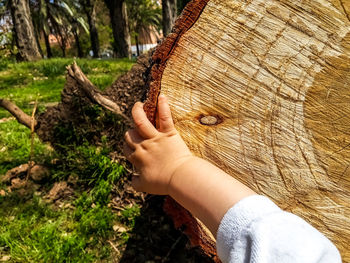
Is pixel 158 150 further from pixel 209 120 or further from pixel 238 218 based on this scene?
pixel 238 218

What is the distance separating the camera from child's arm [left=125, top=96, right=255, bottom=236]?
806 millimetres

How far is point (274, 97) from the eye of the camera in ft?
3.26

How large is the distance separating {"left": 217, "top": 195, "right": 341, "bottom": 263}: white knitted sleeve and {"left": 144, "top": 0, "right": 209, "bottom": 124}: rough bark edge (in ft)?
1.71

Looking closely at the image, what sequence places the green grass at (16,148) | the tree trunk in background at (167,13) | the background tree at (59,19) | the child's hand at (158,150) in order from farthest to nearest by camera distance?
1. the background tree at (59,19)
2. the tree trunk in background at (167,13)
3. the green grass at (16,148)
4. the child's hand at (158,150)

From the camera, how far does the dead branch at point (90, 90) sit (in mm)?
2332

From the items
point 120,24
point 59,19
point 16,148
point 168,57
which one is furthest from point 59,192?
point 59,19

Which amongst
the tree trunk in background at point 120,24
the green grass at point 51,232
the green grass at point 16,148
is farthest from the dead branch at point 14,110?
the tree trunk in background at point 120,24

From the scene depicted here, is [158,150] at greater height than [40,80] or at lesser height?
greater

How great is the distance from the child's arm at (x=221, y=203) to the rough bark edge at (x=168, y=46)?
0.04 meters

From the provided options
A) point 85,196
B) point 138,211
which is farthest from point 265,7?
point 85,196

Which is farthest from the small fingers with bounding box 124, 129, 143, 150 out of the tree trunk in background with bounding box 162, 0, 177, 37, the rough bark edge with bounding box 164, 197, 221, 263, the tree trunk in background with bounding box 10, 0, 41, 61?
the tree trunk in background with bounding box 10, 0, 41, 61

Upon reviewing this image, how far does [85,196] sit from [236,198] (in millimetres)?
1666

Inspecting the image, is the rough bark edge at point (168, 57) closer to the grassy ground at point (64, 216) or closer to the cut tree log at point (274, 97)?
the cut tree log at point (274, 97)

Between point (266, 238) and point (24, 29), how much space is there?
9.30 metres
